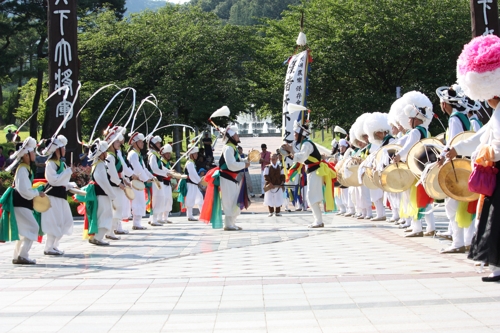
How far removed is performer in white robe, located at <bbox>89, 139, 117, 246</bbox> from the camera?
11633 millimetres

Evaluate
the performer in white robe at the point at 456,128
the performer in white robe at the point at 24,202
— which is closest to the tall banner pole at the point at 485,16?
the performer in white robe at the point at 456,128

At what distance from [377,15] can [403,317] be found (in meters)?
24.0

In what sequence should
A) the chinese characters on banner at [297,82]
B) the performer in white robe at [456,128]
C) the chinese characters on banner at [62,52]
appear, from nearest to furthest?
the performer in white robe at [456,128]
the chinese characters on banner at [62,52]
the chinese characters on banner at [297,82]

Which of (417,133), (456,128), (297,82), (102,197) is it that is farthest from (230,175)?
(297,82)

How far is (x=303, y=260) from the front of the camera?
8.95 m

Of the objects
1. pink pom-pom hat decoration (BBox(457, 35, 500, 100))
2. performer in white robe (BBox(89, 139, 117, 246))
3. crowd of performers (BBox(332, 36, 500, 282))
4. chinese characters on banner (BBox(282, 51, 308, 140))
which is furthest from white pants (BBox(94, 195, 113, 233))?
chinese characters on banner (BBox(282, 51, 308, 140))

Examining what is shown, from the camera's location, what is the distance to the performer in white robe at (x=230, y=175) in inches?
539

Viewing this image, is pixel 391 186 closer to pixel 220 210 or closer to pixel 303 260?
pixel 303 260

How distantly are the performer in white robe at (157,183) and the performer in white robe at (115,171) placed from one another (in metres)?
2.68

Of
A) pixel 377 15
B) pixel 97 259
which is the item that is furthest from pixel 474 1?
pixel 377 15

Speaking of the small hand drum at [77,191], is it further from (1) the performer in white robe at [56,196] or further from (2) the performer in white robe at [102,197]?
(1) the performer in white robe at [56,196]

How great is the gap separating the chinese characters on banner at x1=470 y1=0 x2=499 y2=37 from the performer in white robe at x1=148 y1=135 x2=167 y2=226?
22.7 ft

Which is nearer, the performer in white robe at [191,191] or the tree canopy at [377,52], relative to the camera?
the performer in white robe at [191,191]

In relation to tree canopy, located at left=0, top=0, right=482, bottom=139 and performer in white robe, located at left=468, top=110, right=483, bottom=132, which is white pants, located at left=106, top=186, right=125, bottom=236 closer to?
performer in white robe, located at left=468, top=110, right=483, bottom=132
